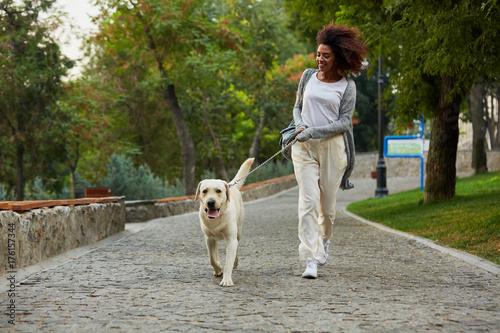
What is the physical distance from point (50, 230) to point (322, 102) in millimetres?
3869

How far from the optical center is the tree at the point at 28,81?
2009cm

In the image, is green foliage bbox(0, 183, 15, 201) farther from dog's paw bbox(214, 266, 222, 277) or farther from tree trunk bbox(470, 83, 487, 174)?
tree trunk bbox(470, 83, 487, 174)

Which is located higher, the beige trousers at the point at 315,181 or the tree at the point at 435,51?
the tree at the point at 435,51

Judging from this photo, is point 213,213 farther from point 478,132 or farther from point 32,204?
point 478,132

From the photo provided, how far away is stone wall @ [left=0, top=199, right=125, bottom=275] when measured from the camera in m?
7.10

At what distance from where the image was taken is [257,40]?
3534 centimetres

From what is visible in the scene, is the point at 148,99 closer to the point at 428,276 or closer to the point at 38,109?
the point at 38,109

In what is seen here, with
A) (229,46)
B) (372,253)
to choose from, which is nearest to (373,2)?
(372,253)

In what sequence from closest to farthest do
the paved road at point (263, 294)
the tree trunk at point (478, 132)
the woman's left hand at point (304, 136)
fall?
the paved road at point (263, 294)
the woman's left hand at point (304, 136)
the tree trunk at point (478, 132)

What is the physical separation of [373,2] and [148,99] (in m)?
22.6

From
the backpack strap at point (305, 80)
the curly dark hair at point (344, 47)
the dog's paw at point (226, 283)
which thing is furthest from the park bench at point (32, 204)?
the curly dark hair at point (344, 47)

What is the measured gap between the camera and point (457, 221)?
1226 centimetres

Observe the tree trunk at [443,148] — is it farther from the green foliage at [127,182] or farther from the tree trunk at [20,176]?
the tree trunk at [20,176]

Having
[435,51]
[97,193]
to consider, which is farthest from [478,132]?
[435,51]
